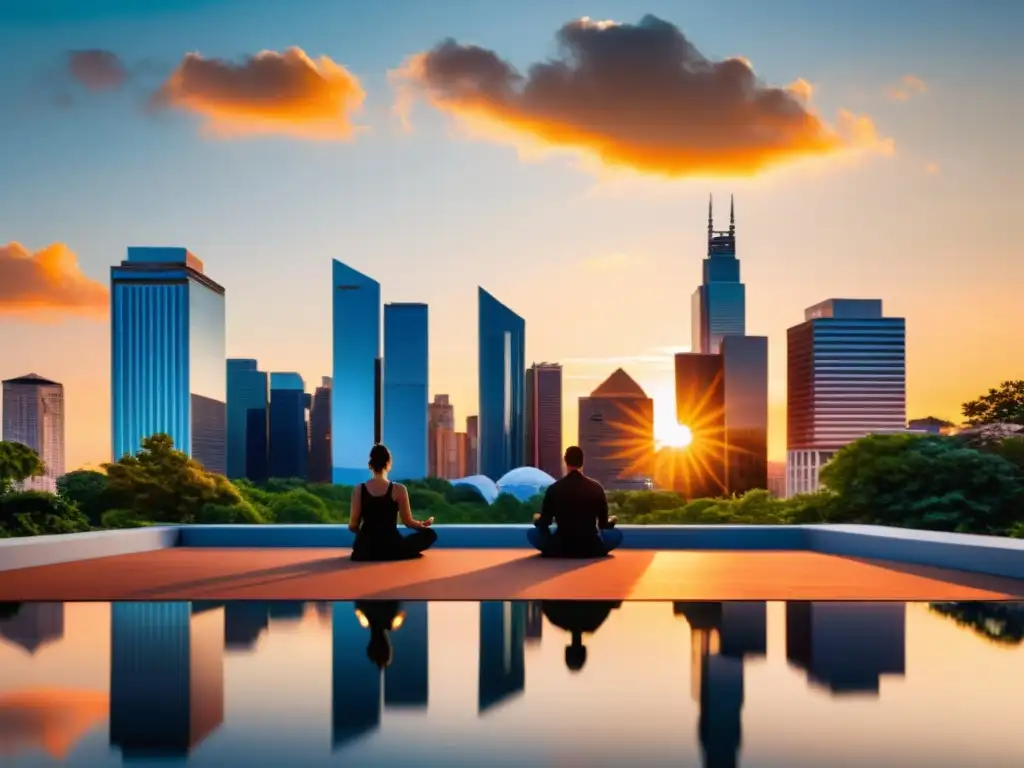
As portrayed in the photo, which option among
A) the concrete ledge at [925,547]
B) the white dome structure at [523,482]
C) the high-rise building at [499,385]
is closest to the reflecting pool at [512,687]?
the concrete ledge at [925,547]

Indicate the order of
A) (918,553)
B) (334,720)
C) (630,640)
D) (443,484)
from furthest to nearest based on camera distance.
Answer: (443,484), (918,553), (630,640), (334,720)

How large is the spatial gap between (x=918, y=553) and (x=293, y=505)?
1603 inches

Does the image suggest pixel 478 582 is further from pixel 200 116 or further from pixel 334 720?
pixel 200 116

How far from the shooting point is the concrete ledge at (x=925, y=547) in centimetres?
882

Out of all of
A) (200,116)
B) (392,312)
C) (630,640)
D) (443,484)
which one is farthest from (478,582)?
(392,312)

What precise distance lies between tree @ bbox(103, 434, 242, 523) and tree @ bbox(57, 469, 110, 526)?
6.88ft

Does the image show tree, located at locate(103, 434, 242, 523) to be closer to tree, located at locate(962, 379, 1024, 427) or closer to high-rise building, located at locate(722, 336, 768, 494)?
tree, located at locate(962, 379, 1024, 427)

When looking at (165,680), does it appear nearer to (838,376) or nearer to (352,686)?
(352,686)

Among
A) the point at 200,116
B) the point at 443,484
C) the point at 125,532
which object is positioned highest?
the point at 200,116

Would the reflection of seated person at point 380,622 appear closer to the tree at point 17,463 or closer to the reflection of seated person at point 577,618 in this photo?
the reflection of seated person at point 577,618

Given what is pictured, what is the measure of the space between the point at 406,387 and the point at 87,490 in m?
67.1

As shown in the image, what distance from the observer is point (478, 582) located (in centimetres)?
810

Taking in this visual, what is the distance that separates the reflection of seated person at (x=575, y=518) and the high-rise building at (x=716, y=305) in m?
117

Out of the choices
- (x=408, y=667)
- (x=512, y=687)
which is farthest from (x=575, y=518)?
(x=512, y=687)
